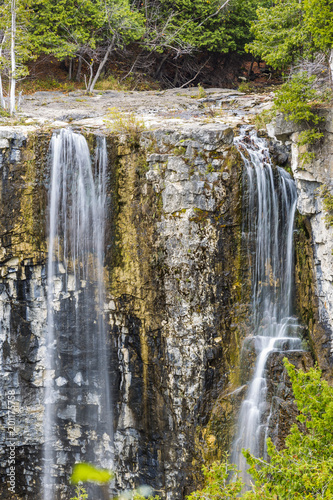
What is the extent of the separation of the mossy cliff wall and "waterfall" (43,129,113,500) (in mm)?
219

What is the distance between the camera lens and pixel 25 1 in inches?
552

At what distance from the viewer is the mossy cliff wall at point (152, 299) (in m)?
10.1

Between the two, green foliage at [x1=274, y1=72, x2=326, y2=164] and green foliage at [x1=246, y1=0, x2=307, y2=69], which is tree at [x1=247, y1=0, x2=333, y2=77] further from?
green foliage at [x1=274, y1=72, x2=326, y2=164]

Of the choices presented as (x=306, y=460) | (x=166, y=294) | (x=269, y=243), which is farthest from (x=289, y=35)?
(x=306, y=460)

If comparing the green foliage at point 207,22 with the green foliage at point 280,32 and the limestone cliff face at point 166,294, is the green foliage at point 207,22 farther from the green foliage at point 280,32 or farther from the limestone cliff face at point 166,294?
the limestone cliff face at point 166,294

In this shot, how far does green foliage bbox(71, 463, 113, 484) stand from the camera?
11.4 m

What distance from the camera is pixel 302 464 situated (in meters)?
4.95

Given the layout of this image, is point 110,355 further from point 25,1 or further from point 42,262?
point 25,1

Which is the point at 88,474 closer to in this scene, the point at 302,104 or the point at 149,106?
the point at 302,104

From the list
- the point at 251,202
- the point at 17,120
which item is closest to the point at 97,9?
the point at 17,120

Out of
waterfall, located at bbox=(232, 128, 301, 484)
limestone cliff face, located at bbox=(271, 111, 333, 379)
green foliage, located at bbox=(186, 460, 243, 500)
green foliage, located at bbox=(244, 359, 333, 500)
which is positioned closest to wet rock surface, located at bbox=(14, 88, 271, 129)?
waterfall, located at bbox=(232, 128, 301, 484)

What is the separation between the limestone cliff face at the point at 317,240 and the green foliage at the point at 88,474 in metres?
6.40

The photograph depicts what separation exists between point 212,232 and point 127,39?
11372 millimetres

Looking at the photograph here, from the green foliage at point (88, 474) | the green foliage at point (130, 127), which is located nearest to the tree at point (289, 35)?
the green foliage at point (130, 127)
